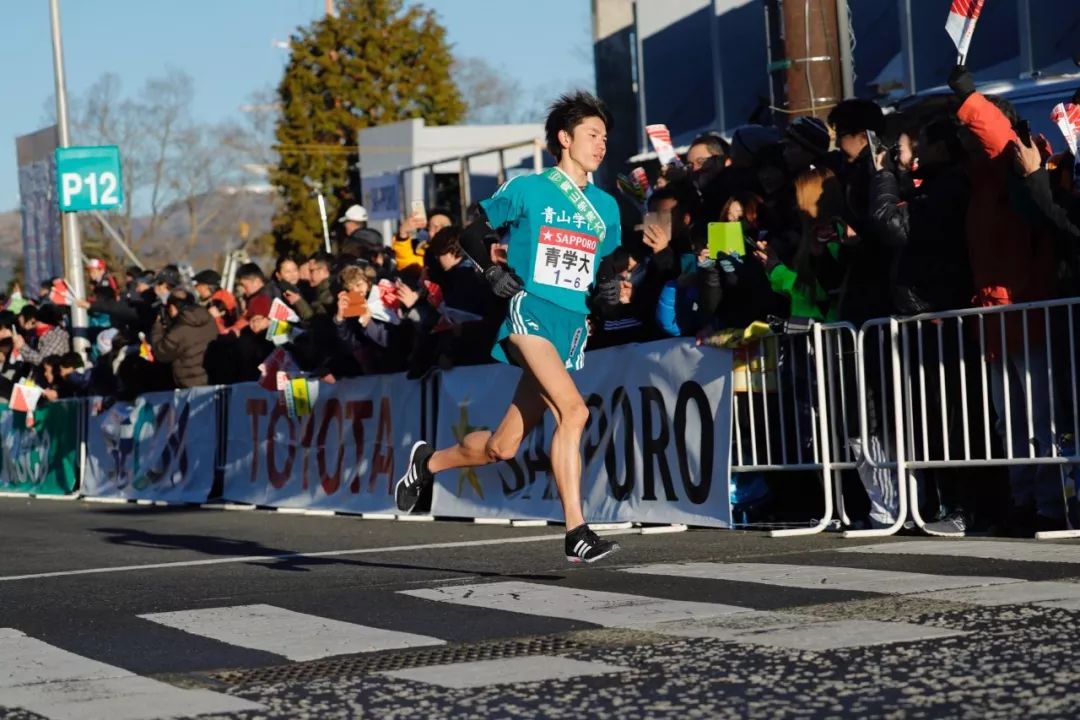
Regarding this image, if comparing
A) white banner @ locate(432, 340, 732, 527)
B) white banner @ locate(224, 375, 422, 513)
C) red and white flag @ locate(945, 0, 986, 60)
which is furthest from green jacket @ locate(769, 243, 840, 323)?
white banner @ locate(224, 375, 422, 513)

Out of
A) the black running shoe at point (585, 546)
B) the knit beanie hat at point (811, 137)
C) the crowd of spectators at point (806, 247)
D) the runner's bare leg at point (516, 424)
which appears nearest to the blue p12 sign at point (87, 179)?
the crowd of spectators at point (806, 247)

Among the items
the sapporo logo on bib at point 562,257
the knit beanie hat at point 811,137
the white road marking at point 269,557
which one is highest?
the knit beanie hat at point 811,137

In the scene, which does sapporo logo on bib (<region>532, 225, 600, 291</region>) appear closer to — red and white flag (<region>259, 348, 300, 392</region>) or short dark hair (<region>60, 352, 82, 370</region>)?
red and white flag (<region>259, 348, 300, 392</region>)

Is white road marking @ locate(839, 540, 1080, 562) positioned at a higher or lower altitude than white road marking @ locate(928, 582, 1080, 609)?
higher

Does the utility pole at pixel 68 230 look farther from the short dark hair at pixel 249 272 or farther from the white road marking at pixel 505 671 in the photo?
the white road marking at pixel 505 671

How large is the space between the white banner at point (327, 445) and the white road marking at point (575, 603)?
6.50 metres

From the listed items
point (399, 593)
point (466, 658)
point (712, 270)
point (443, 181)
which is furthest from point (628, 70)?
point (466, 658)

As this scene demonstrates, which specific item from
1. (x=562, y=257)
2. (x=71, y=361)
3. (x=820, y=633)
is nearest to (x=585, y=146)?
(x=562, y=257)

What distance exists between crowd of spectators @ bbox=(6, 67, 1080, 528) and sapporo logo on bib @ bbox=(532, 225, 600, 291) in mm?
386

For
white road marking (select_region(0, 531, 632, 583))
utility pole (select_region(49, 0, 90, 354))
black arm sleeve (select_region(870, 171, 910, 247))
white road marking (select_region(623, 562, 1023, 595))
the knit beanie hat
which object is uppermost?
utility pole (select_region(49, 0, 90, 354))

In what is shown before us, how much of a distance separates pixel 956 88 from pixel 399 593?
3.77m

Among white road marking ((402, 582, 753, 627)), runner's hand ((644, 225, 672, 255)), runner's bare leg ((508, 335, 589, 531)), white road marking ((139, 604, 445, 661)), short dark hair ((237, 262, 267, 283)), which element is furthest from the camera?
→ short dark hair ((237, 262, 267, 283))

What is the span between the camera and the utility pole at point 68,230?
26453 mm

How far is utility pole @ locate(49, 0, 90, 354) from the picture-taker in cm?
2645
